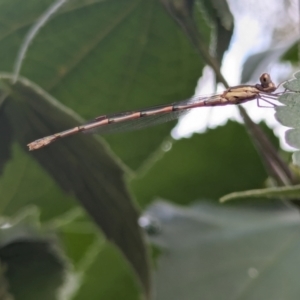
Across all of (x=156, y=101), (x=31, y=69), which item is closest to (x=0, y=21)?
(x=31, y=69)

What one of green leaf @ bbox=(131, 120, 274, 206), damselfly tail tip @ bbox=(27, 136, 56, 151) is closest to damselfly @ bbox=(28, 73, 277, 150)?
damselfly tail tip @ bbox=(27, 136, 56, 151)

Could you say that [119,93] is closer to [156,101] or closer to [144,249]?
[156,101]

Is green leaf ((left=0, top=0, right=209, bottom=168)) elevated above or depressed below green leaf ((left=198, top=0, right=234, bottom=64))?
above

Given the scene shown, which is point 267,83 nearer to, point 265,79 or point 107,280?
point 265,79

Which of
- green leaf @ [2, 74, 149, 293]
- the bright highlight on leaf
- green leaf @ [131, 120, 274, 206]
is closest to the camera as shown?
the bright highlight on leaf

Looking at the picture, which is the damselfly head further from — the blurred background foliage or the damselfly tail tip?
the damselfly tail tip

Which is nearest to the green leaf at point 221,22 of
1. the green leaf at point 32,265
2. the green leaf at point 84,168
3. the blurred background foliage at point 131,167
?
the blurred background foliage at point 131,167

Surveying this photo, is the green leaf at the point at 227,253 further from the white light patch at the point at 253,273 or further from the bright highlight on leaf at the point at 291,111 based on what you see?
the bright highlight on leaf at the point at 291,111

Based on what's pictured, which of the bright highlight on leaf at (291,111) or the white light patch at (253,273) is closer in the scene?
the bright highlight on leaf at (291,111)
